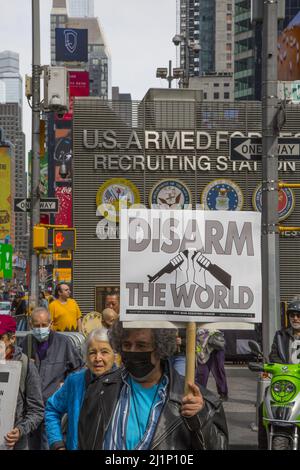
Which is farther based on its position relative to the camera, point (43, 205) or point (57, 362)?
point (43, 205)

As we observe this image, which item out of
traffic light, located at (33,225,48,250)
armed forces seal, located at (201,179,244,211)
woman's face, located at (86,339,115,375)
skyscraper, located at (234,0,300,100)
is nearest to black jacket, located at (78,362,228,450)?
woman's face, located at (86,339,115,375)

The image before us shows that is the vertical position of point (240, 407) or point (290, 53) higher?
point (290, 53)

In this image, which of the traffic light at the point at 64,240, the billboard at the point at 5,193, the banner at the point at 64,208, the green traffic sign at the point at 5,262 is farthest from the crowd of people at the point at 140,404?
the billboard at the point at 5,193

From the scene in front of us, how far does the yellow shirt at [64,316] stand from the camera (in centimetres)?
1261

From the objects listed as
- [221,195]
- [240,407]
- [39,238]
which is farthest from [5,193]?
[240,407]

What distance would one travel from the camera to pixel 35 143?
61.6 ft

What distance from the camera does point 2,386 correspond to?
6000 millimetres

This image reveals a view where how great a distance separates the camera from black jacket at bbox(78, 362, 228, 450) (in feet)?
13.3

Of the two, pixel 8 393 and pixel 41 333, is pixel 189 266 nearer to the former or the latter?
pixel 8 393

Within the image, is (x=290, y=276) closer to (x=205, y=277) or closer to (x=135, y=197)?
(x=135, y=197)

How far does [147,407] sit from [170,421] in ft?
0.47

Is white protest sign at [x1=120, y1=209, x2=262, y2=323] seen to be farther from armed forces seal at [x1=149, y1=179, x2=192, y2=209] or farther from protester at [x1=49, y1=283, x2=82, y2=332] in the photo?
armed forces seal at [x1=149, y1=179, x2=192, y2=209]

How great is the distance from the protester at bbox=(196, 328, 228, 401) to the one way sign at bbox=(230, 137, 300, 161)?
2.39 metres

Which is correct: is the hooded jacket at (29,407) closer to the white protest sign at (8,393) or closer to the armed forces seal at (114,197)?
the white protest sign at (8,393)
